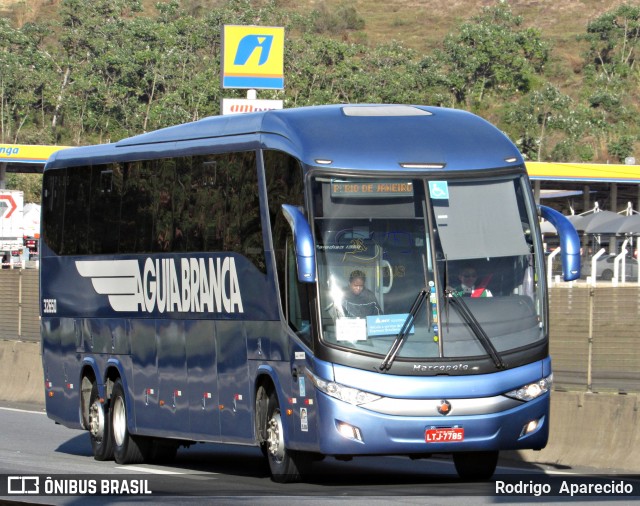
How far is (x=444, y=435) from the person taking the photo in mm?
12602

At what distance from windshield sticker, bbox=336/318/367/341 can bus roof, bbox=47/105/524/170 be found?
1.43 m

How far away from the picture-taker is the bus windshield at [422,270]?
1276 cm

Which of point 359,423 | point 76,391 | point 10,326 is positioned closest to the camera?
point 359,423

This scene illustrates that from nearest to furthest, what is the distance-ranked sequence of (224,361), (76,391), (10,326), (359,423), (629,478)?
(359,423) < (629,478) < (224,361) < (76,391) < (10,326)

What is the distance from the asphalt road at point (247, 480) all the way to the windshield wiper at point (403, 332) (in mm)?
1127

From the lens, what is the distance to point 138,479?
14.8 meters

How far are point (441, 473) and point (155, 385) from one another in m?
3.58

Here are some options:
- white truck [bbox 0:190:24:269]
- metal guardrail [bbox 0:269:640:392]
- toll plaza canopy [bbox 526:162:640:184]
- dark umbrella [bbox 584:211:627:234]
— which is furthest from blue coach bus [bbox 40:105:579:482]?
toll plaza canopy [bbox 526:162:640:184]

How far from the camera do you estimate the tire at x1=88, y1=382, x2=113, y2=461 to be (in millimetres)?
18047

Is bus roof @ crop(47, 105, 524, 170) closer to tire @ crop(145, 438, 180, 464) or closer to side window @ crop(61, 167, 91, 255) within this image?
side window @ crop(61, 167, 91, 255)

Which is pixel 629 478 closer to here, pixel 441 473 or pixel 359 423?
pixel 441 473

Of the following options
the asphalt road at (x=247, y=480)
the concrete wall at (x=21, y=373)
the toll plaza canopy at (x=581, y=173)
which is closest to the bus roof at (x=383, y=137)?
the asphalt road at (x=247, y=480)

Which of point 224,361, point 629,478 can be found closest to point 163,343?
point 224,361

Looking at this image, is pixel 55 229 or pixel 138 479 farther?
pixel 55 229
